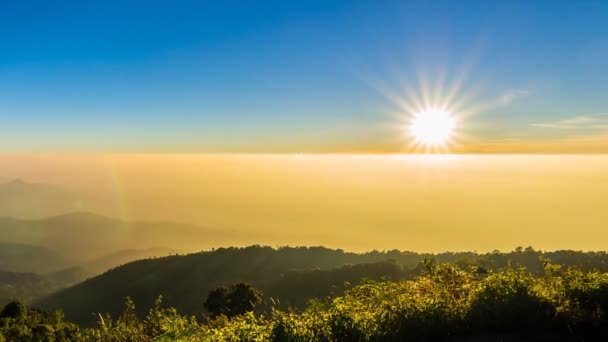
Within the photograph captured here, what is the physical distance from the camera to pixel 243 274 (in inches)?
5340

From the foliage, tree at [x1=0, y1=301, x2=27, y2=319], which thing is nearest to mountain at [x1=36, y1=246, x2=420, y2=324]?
tree at [x1=0, y1=301, x2=27, y2=319]

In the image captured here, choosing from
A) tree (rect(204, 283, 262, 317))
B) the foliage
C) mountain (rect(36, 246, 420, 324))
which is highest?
the foliage

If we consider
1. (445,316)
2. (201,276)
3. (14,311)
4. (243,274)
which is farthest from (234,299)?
(201,276)

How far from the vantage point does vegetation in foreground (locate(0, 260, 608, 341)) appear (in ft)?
18.0

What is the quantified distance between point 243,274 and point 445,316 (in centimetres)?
13572

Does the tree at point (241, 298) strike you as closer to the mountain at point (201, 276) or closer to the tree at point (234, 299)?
the tree at point (234, 299)

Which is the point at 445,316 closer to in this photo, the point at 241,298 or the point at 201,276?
the point at 241,298

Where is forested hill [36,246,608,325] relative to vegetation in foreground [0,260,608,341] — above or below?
below

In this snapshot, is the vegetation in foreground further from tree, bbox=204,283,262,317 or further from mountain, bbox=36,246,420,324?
mountain, bbox=36,246,420,324

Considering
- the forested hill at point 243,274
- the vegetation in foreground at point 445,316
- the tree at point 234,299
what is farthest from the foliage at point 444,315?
the forested hill at point 243,274

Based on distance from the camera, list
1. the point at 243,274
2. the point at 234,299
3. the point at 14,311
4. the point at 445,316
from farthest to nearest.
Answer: the point at 243,274, the point at 234,299, the point at 14,311, the point at 445,316

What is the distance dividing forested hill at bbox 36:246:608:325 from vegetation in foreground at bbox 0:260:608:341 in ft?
270

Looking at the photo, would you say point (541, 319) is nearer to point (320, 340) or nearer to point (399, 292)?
point (399, 292)

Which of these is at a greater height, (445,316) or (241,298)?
(445,316)
